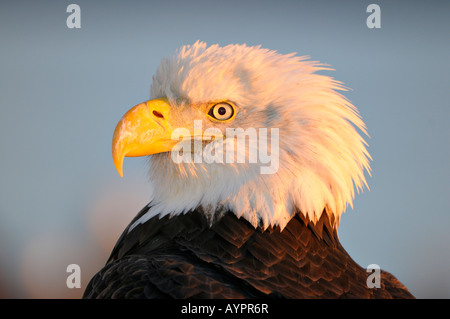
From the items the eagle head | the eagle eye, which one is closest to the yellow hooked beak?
the eagle head

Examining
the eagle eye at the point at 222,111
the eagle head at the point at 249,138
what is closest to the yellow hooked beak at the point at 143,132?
the eagle head at the point at 249,138

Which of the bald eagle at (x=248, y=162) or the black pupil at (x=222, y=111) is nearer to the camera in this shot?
the bald eagle at (x=248, y=162)

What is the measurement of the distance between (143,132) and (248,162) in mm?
591

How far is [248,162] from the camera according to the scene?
10.1ft

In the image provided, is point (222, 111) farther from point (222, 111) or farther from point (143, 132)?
point (143, 132)

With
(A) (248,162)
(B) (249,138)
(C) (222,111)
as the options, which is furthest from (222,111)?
(A) (248,162)

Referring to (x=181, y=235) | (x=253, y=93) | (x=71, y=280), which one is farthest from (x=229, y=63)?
(x=71, y=280)

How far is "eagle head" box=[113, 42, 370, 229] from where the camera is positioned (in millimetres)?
3068

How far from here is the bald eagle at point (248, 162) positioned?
2.93m

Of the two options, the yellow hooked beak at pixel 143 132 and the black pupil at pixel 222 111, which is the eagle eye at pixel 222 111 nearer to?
the black pupil at pixel 222 111

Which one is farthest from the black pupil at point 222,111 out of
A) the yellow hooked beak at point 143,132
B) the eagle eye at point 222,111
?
the yellow hooked beak at point 143,132

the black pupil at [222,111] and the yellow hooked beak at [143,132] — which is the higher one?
the black pupil at [222,111]

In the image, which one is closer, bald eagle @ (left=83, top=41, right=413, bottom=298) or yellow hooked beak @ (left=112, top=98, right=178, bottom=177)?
bald eagle @ (left=83, top=41, right=413, bottom=298)

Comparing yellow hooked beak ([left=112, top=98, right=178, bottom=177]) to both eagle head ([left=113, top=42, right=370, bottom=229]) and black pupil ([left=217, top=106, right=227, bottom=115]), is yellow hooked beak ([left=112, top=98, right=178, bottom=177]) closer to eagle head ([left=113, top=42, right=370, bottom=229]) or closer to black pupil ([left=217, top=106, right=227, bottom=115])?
eagle head ([left=113, top=42, right=370, bottom=229])
